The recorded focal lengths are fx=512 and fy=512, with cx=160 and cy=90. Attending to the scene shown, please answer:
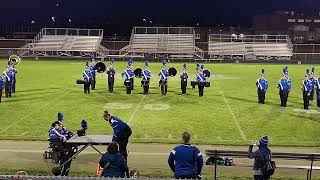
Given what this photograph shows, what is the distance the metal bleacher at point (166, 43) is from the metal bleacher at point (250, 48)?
7.42ft

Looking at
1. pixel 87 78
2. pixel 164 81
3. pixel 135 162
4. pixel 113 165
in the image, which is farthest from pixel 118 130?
pixel 87 78

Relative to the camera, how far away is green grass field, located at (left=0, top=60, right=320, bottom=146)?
1577 cm

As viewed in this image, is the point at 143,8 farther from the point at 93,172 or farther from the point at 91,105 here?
the point at 93,172

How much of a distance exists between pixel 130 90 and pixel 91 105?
3.95 metres

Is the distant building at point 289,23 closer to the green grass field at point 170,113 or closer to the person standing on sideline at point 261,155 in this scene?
the green grass field at point 170,113

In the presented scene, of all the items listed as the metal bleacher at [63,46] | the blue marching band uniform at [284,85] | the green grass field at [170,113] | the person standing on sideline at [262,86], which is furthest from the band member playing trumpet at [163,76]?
the metal bleacher at [63,46]

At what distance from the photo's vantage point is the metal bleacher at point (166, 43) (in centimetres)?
5341

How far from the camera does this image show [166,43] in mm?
57125

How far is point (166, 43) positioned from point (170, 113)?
38.1m

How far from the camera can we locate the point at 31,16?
11788 centimetres

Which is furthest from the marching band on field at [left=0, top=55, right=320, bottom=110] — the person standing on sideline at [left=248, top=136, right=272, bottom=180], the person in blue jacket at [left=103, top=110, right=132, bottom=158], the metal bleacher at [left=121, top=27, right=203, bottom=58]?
the metal bleacher at [left=121, top=27, right=203, bottom=58]

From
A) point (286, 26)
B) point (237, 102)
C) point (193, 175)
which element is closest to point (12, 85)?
point (237, 102)

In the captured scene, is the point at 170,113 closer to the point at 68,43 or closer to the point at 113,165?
the point at 113,165

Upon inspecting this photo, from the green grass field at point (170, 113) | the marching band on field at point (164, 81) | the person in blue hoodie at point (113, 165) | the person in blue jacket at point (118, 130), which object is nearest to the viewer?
the person in blue hoodie at point (113, 165)
